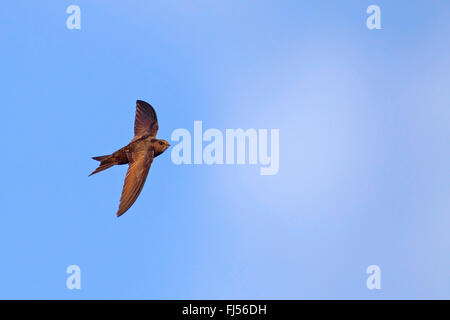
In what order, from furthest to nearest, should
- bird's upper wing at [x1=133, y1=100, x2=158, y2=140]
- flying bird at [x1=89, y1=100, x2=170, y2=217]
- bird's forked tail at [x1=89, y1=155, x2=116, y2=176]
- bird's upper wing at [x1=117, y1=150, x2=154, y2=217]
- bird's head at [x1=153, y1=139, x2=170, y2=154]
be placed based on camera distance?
bird's upper wing at [x1=133, y1=100, x2=158, y2=140] < bird's head at [x1=153, y1=139, x2=170, y2=154] < bird's forked tail at [x1=89, y1=155, x2=116, y2=176] < flying bird at [x1=89, y1=100, x2=170, y2=217] < bird's upper wing at [x1=117, y1=150, x2=154, y2=217]

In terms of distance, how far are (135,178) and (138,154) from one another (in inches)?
17.5

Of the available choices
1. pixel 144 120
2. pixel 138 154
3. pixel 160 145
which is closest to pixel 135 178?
pixel 138 154

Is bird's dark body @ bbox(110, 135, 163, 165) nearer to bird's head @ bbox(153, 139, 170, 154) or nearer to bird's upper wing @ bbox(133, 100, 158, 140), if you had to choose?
bird's head @ bbox(153, 139, 170, 154)

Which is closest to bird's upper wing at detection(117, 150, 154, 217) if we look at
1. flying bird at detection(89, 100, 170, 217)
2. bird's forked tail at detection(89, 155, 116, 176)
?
flying bird at detection(89, 100, 170, 217)

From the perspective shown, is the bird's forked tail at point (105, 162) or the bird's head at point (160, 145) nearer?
the bird's forked tail at point (105, 162)

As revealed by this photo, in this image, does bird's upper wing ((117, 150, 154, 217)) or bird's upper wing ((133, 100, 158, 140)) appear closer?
bird's upper wing ((117, 150, 154, 217))

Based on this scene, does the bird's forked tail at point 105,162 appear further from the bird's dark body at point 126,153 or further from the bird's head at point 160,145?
the bird's head at point 160,145

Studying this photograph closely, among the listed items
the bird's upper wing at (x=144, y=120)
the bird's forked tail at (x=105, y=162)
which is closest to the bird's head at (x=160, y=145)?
the bird's upper wing at (x=144, y=120)

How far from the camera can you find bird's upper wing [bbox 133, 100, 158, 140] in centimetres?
685

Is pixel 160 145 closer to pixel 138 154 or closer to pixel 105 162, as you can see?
pixel 138 154

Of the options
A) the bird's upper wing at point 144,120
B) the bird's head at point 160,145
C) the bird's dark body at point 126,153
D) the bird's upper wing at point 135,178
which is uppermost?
the bird's upper wing at point 144,120

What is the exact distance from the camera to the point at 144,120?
693 centimetres

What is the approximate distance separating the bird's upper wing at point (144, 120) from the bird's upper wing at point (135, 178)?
38cm

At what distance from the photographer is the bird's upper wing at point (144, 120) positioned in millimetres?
6852
